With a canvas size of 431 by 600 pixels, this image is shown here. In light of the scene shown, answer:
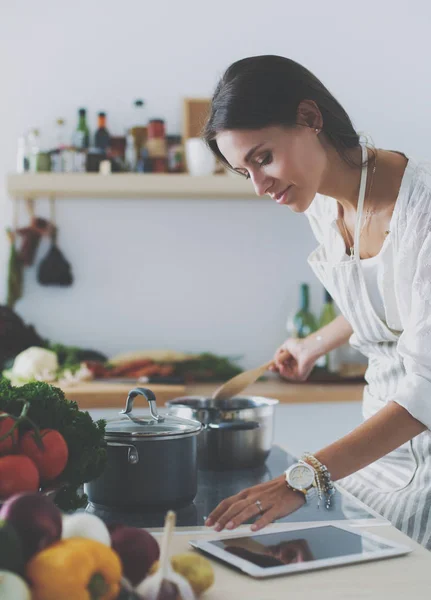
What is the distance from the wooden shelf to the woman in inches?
52.4

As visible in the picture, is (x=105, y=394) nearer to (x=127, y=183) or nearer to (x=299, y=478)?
(x=127, y=183)

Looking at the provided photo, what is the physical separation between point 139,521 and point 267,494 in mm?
185

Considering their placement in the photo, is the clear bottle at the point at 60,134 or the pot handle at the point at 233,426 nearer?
the pot handle at the point at 233,426

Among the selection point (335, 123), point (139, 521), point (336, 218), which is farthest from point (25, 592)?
point (336, 218)

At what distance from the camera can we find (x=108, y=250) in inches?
128

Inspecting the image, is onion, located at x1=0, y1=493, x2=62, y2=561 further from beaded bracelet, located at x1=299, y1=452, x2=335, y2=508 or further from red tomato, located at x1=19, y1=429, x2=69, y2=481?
beaded bracelet, located at x1=299, y1=452, x2=335, y2=508

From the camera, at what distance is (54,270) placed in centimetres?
316

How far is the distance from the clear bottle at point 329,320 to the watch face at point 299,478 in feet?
6.34

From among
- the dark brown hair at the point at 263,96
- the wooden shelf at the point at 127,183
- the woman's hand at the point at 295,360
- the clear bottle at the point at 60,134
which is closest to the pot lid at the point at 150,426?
the dark brown hair at the point at 263,96

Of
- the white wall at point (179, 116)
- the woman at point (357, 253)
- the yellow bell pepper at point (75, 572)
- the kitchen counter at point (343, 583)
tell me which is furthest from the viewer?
the white wall at point (179, 116)

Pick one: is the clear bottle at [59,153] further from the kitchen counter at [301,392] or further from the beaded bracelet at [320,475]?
the beaded bracelet at [320,475]

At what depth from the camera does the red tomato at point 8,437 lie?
900 mm

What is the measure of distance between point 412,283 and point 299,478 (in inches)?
16.6

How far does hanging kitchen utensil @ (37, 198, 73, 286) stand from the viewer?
316cm
